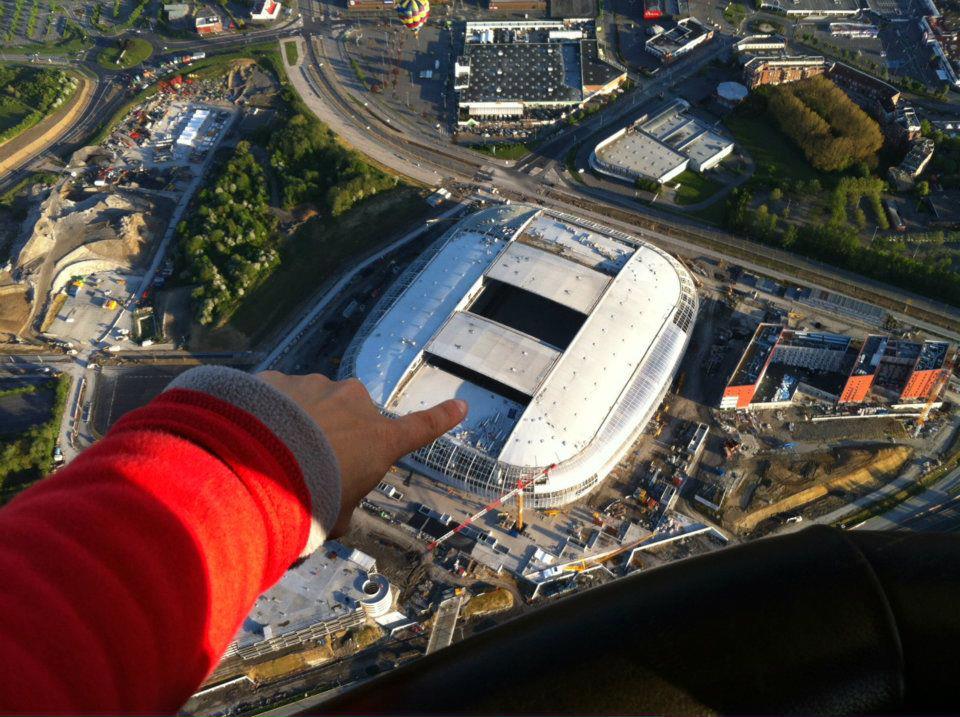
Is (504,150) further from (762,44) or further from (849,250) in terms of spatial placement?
(762,44)

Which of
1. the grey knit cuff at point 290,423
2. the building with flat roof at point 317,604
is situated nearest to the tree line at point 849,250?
the building with flat roof at point 317,604

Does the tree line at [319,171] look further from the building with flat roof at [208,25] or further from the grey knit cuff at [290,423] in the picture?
the grey knit cuff at [290,423]

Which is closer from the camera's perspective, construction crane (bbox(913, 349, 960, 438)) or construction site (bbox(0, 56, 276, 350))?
construction crane (bbox(913, 349, 960, 438))

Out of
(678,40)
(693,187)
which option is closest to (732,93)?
(678,40)

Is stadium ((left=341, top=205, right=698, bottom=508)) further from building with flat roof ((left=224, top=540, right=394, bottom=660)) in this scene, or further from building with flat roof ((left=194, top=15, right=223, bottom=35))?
building with flat roof ((left=194, top=15, right=223, bottom=35))

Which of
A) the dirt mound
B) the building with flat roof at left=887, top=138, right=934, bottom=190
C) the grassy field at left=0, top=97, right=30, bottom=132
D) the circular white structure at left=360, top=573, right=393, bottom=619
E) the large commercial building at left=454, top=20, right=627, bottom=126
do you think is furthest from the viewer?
the grassy field at left=0, top=97, right=30, bottom=132

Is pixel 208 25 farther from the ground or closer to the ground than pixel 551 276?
farther from the ground

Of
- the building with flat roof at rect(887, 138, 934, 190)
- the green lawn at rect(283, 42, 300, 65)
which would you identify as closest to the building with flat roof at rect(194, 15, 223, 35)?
the green lawn at rect(283, 42, 300, 65)
